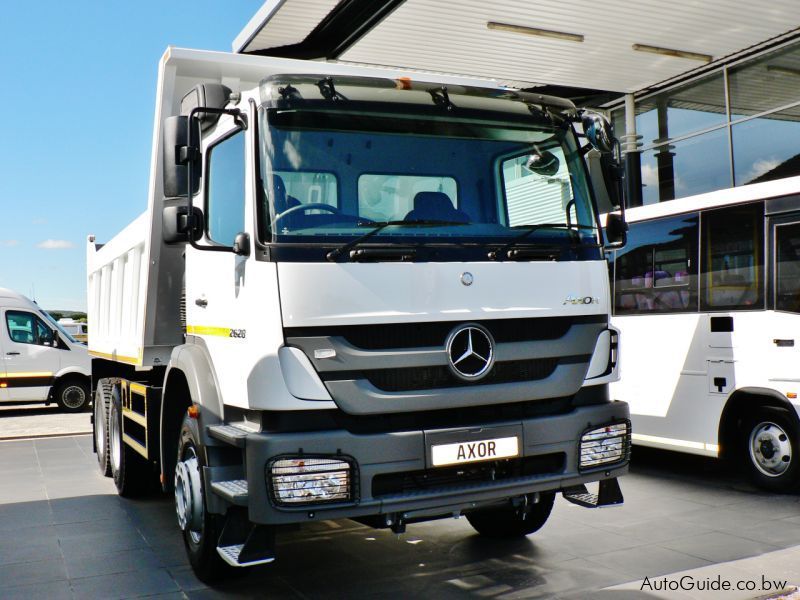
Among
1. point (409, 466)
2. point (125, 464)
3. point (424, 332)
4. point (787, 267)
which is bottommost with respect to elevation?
point (125, 464)

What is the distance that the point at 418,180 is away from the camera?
4473 mm

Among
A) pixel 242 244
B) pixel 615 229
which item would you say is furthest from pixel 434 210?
pixel 615 229

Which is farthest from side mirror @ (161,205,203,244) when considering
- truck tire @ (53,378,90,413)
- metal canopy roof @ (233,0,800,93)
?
truck tire @ (53,378,90,413)

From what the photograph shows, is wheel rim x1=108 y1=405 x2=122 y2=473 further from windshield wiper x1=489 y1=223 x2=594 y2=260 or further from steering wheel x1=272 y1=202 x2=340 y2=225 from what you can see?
windshield wiper x1=489 y1=223 x2=594 y2=260

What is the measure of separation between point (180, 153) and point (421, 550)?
9.79 ft

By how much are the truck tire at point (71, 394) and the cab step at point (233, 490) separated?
1373 centimetres

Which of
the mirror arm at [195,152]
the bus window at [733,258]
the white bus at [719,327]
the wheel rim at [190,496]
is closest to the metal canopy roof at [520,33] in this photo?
the white bus at [719,327]

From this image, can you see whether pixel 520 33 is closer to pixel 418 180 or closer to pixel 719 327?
pixel 719 327

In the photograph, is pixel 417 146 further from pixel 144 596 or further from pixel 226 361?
pixel 144 596

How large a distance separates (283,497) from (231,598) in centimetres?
120

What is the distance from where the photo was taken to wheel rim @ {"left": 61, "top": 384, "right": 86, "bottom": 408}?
1688 cm

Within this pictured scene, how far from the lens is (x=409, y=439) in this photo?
411cm

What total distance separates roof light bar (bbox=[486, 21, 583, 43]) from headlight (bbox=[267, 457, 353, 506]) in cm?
1067

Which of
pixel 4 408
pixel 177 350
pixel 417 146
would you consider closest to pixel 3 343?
pixel 4 408
